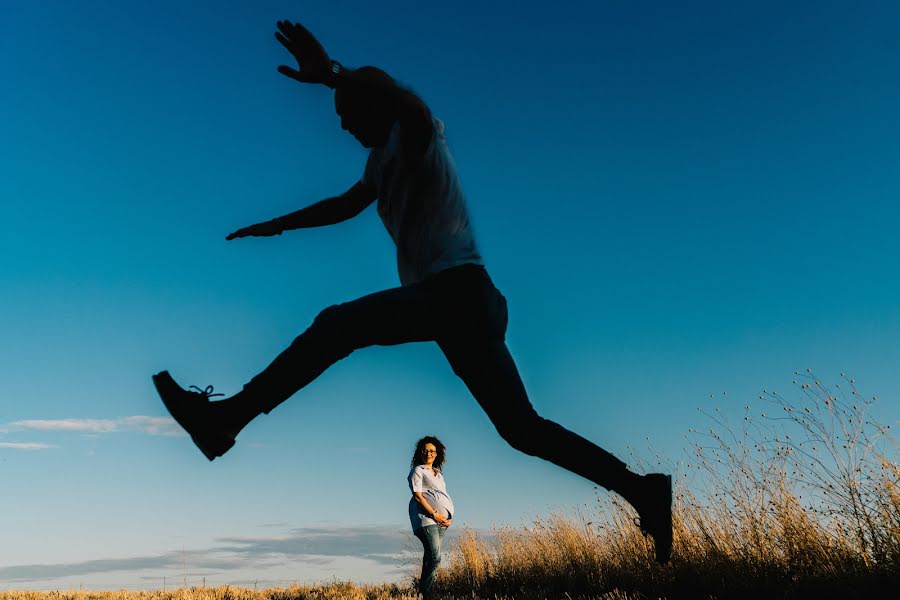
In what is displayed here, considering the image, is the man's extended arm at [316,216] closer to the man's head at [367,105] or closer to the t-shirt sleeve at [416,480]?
the man's head at [367,105]

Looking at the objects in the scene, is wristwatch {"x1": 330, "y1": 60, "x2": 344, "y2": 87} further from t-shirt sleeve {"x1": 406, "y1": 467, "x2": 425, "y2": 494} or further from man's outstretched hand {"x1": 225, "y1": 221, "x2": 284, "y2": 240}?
t-shirt sleeve {"x1": 406, "y1": 467, "x2": 425, "y2": 494}

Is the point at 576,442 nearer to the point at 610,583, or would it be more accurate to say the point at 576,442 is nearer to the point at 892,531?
the point at 892,531

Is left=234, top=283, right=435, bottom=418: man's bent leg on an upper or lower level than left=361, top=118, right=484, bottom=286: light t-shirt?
lower

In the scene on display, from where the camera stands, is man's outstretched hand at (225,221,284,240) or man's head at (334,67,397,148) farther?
man's outstretched hand at (225,221,284,240)

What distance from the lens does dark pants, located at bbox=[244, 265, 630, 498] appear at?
291 centimetres

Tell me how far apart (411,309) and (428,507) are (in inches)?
192

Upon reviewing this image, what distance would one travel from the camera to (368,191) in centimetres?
363

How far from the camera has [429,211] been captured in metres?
3.08

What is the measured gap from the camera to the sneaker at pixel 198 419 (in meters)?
2.89

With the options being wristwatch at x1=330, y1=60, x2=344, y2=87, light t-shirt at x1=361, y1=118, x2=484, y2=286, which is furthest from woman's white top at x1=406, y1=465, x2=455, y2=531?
wristwatch at x1=330, y1=60, x2=344, y2=87

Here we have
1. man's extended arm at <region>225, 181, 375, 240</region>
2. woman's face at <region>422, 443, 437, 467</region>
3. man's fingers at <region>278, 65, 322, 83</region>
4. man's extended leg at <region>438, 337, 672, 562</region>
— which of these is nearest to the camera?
man's fingers at <region>278, 65, 322, 83</region>

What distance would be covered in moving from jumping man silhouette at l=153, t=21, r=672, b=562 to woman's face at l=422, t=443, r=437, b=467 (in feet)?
15.5

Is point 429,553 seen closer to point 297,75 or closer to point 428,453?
point 428,453

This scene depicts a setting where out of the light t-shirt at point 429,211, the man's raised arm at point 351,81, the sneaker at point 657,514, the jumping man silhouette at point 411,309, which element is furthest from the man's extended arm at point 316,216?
the sneaker at point 657,514
